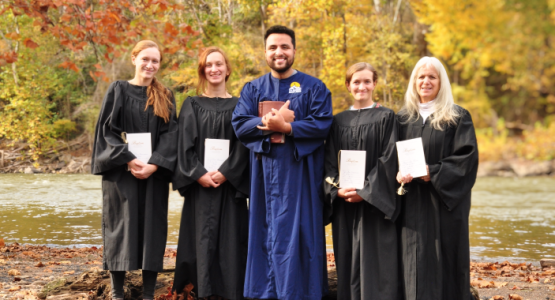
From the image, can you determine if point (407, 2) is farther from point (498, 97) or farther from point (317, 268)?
point (317, 268)

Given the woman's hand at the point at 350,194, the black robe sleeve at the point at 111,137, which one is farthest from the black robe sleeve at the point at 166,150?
the woman's hand at the point at 350,194

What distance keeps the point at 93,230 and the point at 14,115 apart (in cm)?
185

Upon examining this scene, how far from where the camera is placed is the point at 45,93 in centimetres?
623

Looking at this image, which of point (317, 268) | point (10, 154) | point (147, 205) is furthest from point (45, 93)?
point (317, 268)

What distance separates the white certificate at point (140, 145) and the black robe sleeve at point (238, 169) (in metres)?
0.62

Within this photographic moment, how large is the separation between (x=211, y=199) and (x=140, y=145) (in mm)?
745

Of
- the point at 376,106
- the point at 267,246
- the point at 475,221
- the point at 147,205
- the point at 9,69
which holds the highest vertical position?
the point at 9,69

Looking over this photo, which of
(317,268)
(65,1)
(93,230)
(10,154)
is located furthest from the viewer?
(93,230)

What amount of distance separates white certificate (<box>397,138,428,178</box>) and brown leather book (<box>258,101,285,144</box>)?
91cm

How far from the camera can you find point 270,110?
12.0 ft

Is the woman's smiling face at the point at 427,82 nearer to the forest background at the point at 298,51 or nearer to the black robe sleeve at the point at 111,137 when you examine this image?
the black robe sleeve at the point at 111,137

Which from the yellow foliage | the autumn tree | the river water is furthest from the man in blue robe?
the yellow foliage

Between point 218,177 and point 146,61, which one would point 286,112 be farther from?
point 146,61

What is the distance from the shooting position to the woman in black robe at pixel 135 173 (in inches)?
146
